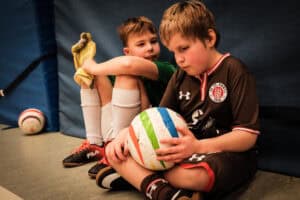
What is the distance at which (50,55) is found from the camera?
5.98ft

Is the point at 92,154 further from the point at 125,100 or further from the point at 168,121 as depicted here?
the point at 168,121

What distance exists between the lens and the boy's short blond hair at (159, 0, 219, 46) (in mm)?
904

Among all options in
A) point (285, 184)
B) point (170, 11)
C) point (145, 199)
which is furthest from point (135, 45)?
point (285, 184)

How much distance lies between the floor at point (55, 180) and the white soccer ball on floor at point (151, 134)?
17 centimetres

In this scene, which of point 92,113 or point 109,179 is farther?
point 92,113

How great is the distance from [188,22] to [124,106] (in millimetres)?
379

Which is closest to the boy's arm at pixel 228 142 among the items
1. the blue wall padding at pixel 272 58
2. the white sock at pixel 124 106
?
the blue wall padding at pixel 272 58

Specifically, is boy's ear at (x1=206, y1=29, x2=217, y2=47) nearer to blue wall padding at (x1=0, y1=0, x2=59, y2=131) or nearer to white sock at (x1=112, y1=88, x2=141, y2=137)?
white sock at (x1=112, y1=88, x2=141, y2=137)

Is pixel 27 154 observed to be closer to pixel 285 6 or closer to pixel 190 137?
pixel 190 137

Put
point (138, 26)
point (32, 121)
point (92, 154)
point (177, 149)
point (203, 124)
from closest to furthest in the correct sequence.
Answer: point (177, 149), point (203, 124), point (138, 26), point (92, 154), point (32, 121)

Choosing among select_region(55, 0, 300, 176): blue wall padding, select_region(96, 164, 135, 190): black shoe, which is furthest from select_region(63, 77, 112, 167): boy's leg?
select_region(55, 0, 300, 176): blue wall padding

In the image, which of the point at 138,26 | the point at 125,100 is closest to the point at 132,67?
the point at 125,100

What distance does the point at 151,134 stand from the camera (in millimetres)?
857

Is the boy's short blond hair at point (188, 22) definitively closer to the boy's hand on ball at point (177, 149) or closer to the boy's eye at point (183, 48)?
the boy's eye at point (183, 48)
